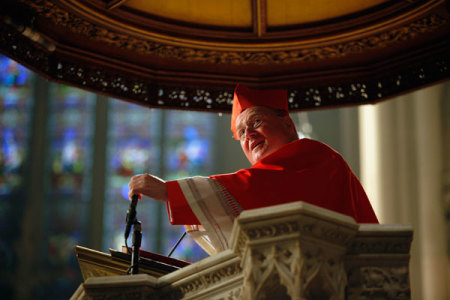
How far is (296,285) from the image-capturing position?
268cm

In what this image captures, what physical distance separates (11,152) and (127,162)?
2.16 m

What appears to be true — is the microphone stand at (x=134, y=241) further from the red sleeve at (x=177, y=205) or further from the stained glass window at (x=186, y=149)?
the stained glass window at (x=186, y=149)

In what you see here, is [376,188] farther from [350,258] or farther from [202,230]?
[350,258]

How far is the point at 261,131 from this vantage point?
16.3 feet

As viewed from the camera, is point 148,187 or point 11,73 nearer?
point 148,187

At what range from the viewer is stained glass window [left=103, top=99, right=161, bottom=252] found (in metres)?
14.4

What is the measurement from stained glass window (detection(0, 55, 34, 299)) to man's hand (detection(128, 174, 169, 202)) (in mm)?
10383

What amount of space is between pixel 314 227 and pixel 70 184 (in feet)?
40.4

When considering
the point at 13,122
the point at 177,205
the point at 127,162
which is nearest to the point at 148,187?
the point at 177,205

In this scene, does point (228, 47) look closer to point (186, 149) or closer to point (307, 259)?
point (307, 259)

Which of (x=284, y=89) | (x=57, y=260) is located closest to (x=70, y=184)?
(x=57, y=260)

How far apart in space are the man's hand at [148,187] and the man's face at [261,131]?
93 centimetres

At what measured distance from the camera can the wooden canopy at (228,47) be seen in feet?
15.9

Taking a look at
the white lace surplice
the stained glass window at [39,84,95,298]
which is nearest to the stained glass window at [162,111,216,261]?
the stained glass window at [39,84,95,298]
